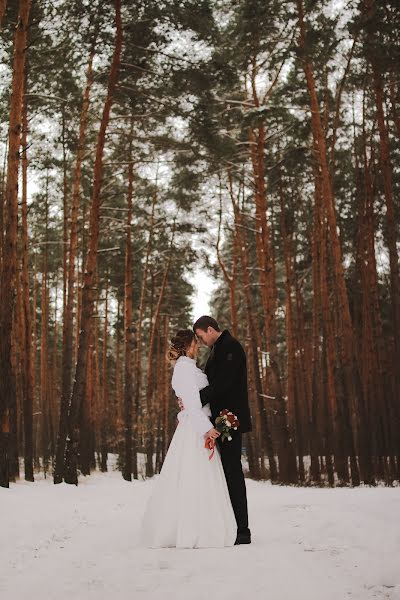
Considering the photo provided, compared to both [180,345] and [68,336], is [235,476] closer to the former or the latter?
[180,345]

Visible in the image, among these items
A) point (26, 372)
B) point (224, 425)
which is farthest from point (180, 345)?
point (26, 372)

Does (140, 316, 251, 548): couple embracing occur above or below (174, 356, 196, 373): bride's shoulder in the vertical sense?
below

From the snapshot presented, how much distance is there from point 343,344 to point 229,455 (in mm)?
7831

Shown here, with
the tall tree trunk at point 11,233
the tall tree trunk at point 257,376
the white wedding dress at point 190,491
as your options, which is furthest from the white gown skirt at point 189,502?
the tall tree trunk at point 257,376

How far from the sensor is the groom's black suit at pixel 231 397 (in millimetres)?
5078

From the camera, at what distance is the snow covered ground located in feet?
11.1

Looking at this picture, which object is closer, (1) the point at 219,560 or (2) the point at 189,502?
(1) the point at 219,560

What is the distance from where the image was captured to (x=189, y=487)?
489 cm

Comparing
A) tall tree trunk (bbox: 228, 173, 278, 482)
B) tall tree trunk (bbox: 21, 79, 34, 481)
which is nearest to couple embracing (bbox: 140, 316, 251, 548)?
tall tree trunk (bbox: 228, 173, 278, 482)

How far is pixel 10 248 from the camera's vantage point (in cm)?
952

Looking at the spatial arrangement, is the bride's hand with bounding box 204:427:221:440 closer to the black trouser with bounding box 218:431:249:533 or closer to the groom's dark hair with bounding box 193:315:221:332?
the black trouser with bounding box 218:431:249:533

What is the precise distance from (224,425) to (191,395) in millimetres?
397

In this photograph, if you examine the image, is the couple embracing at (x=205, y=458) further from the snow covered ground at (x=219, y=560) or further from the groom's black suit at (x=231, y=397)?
the snow covered ground at (x=219, y=560)

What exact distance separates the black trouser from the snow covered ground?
0.86 ft
